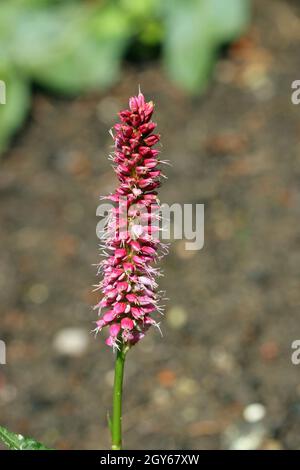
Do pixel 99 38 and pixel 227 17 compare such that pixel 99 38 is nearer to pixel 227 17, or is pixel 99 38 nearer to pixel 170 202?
pixel 227 17

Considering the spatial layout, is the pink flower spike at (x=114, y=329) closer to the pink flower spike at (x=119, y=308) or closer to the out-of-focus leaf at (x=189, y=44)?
the pink flower spike at (x=119, y=308)

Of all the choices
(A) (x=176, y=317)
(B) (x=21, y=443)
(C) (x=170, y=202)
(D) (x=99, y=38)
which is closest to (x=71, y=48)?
(D) (x=99, y=38)

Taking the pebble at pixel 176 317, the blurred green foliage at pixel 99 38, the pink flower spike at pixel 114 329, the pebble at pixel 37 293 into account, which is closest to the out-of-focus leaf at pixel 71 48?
the blurred green foliage at pixel 99 38

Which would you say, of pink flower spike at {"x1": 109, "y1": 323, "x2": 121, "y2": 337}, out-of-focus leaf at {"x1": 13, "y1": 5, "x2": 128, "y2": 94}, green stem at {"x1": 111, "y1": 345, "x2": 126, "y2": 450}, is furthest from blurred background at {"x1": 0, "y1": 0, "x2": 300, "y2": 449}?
pink flower spike at {"x1": 109, "y1": 323, "x2": 121, "y2": 337}

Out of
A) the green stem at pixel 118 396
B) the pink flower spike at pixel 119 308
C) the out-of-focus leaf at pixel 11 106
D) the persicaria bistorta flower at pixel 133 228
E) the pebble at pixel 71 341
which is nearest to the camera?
the persicaria bistorta flower at pixel 133 228

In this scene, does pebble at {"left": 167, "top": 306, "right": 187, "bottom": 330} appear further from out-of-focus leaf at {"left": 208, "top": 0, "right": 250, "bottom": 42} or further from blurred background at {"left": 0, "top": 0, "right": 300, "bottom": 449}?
out-of-focus leaf at {"left": 208, "top": 0, "right": 250, "bottom": 42}
